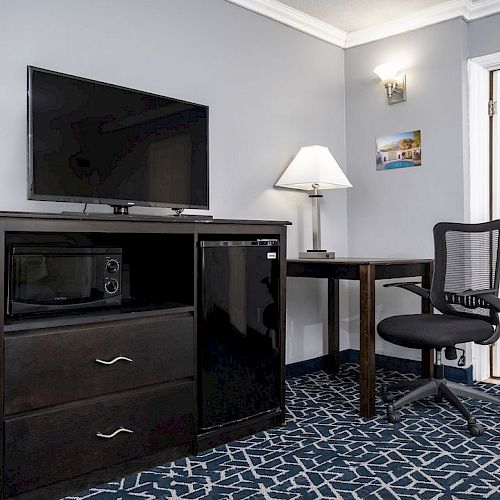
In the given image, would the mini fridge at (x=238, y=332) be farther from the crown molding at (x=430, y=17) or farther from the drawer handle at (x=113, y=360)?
the crown molding at (x=430, y=17)

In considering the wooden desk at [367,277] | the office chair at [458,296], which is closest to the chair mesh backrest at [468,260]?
the office chair at [458,296]

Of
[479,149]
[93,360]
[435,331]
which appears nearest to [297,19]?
[479,149]

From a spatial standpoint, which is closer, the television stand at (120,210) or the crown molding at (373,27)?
the television stand at (120,210)

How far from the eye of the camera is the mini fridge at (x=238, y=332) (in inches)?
93.5

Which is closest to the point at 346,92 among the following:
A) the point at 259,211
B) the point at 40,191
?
the point at 259,211

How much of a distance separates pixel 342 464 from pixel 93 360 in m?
1.08

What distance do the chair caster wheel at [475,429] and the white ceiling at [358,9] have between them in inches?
100

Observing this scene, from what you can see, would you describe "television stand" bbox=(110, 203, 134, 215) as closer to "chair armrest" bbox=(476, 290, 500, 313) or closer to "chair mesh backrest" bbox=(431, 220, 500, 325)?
"chair mesh backrest" bbox=(431, 220, 500, 325)

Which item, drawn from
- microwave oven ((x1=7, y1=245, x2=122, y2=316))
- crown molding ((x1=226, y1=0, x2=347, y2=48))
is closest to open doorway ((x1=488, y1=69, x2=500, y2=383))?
crown molding ((x1=226, y1=0, x2=347, y2=48))

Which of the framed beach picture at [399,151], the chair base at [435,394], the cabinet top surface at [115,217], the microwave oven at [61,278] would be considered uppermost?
the framed beach picture at [399,151]

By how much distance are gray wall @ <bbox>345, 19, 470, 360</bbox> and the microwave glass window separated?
2.34m

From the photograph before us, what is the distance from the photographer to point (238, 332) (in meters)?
2.48

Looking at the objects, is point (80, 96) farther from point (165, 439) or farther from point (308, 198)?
point (308, 198)

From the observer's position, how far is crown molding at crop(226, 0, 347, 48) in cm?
341
